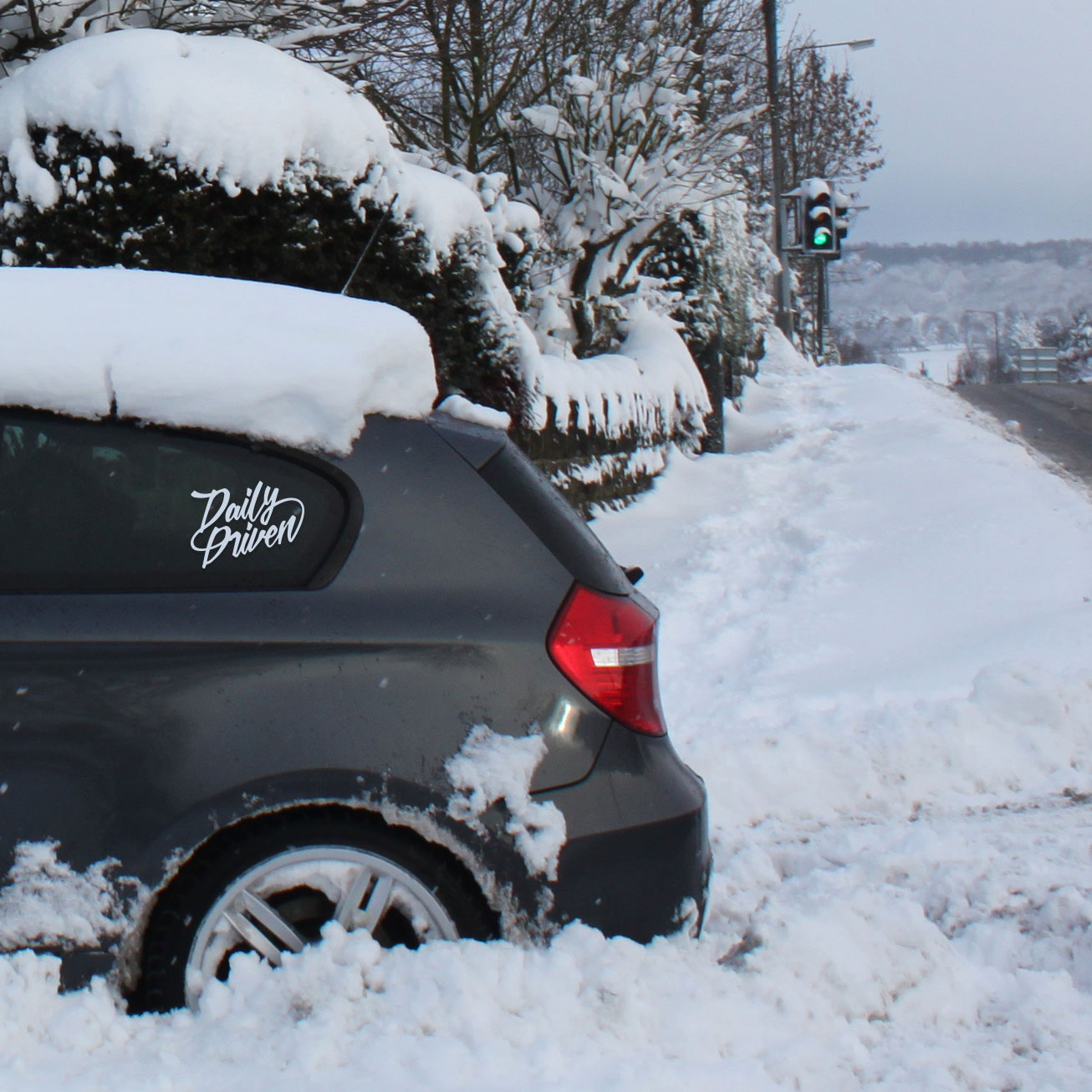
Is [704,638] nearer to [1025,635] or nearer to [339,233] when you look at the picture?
[1025,635]

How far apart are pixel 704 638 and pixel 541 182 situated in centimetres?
858

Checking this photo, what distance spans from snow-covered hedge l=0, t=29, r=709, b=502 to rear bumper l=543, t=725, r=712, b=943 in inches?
174

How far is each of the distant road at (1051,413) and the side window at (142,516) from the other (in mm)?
11766

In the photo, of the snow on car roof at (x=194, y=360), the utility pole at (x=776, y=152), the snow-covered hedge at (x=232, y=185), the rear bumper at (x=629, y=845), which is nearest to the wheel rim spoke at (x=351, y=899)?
the rear bumper at (x=629, y=845)

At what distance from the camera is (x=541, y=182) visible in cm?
1396

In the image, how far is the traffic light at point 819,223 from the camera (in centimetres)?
2233

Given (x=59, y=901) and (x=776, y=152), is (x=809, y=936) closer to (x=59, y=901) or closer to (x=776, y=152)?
(x=59, y=901)

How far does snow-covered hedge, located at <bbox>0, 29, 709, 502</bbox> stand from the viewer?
595 cm

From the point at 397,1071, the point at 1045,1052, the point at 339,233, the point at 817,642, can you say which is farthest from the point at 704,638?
the point at 397,1071

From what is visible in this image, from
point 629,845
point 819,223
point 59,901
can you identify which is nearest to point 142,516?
point 59,901

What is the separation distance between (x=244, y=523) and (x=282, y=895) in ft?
2.51

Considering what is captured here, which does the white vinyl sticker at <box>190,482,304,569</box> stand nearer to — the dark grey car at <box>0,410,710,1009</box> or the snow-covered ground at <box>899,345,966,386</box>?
the dark grey car at <box>0,410,710,1009</box>

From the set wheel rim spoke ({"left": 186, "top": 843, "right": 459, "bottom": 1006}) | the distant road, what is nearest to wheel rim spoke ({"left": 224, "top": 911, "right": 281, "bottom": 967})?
wheel rim spoke ({"left": 186, "top": 843, "right": 459, "bottom": 1006})

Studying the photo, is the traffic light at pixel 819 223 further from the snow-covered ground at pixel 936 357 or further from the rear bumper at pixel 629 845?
the snow-covered ground at pixel 936 357
